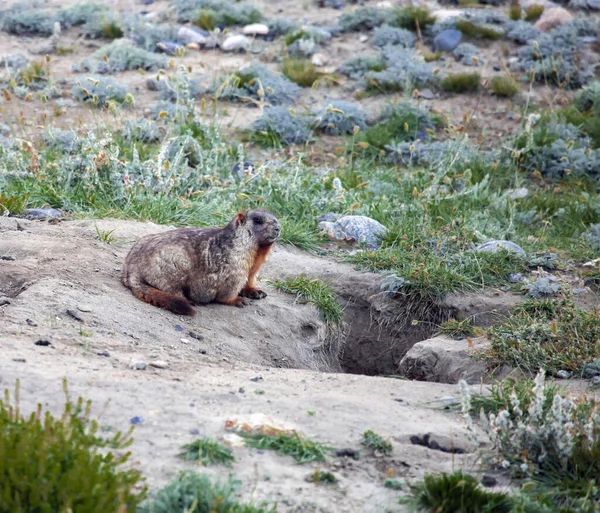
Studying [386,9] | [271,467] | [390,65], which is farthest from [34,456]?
[386,9]

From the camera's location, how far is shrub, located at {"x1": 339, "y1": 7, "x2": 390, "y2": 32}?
1602cm

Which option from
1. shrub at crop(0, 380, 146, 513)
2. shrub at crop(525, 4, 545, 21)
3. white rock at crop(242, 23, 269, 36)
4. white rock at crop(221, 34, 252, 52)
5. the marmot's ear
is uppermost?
shrub at crop(525, 4, 545, 21)

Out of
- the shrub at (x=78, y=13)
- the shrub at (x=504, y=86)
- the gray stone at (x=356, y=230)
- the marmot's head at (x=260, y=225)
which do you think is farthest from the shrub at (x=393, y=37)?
the marmot's head at (x=260, y=225)

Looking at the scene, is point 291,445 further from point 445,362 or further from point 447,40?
point 447,40

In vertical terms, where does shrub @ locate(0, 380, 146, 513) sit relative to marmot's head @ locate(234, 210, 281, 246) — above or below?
above

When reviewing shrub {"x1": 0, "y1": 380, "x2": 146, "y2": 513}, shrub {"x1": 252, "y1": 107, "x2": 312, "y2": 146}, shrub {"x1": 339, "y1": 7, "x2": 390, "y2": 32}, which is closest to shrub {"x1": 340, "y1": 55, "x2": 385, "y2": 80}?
shrub {"x1": 339, "y1": 7, "x2": 390, "y2": 32}

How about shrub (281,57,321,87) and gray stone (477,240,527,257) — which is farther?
shrub (281,57,321,87)

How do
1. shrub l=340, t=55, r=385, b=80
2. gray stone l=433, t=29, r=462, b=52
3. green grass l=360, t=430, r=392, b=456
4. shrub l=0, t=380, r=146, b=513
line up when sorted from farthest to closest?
gray stone l=433, t=29, r=462, b=52, shrub l=340, t=55, r=385, b=80, green grass l=360, t=430, r=392, b=456, shrub l=0, t=380, r=146, b=513

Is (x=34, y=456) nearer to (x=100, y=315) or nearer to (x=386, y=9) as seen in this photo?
(x=100, y=315)

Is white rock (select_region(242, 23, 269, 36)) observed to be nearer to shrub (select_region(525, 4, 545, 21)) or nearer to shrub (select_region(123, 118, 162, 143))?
shrub (select_region(123, 118, 162, 143))

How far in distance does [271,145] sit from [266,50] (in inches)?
144

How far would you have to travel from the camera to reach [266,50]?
50.5 feet

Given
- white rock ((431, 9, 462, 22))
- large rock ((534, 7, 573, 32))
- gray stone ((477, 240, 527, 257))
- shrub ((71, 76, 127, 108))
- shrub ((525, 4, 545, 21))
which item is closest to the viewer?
gray stone ((477, 240, 527, 257))

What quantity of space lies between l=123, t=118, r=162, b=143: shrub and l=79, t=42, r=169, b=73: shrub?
295 centimetres
